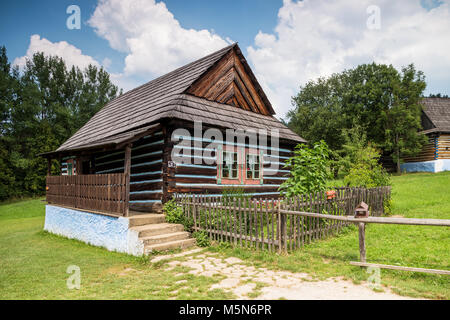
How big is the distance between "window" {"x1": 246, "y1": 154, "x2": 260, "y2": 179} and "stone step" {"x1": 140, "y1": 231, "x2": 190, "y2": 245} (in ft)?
13.9

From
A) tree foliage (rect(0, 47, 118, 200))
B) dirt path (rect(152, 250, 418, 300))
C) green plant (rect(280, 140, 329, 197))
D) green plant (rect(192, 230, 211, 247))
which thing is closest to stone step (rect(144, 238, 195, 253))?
green plant (rect(192, 230, 211, 247))

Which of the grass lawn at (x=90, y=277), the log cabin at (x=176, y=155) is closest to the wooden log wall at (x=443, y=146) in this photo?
the log cabin at (x=176, y=155)

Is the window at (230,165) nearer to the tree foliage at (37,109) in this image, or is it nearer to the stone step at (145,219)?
the stone step at (145,219)

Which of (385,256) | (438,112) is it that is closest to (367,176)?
(385,256)

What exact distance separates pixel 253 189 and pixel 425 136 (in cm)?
2130

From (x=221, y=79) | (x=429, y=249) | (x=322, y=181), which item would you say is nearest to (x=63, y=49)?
(x=221, y=79)

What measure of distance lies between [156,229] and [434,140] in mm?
26208

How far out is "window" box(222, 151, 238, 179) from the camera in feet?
32.5

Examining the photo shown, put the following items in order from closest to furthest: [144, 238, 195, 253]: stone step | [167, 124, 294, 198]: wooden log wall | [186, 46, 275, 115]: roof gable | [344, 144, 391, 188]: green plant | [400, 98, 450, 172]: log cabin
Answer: [144, 238, 195, 253]: stone step → [167, 124, 294, 198]: wooden log wall → [344, 144, 391, 188]: green plant → [186, 46, 275, 115]: roof gable → [400, 98, 450, 172]: log cabin

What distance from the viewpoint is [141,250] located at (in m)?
6.27

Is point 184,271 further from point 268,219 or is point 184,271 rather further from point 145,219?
point 145,219

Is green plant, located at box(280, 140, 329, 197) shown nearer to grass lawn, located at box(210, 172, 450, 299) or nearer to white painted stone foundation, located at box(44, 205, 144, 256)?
grass lawn, located at box(210, 172, 450, 299)

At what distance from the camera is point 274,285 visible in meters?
4.14
